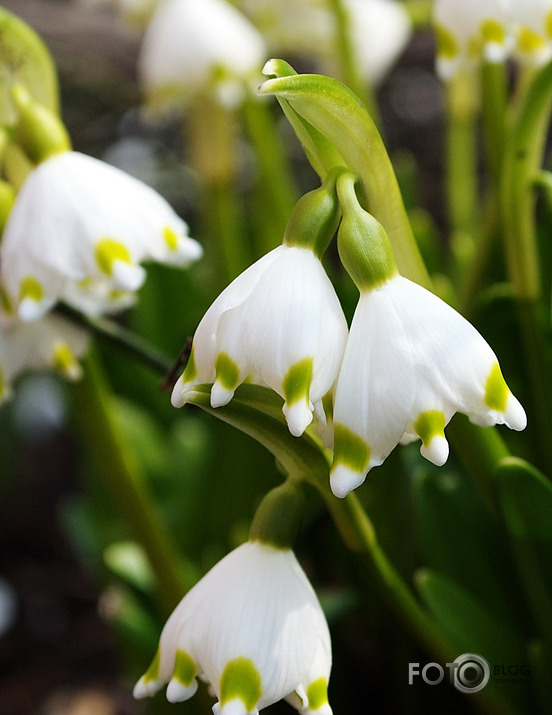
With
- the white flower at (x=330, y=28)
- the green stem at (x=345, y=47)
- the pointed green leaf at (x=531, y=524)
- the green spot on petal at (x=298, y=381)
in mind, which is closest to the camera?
the green spot on petal at (x=298, y=381)

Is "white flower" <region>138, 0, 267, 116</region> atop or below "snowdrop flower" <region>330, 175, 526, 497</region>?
→ atop

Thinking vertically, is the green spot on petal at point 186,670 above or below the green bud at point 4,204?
below

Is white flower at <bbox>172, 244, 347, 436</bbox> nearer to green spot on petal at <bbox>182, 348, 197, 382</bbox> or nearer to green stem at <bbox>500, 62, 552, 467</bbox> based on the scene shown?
green spot on petal at <bbox>182, 348, 197, 382</bbox>

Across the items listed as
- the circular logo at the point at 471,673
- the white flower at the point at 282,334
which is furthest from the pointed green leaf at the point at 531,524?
the white flower at the point at 282,334

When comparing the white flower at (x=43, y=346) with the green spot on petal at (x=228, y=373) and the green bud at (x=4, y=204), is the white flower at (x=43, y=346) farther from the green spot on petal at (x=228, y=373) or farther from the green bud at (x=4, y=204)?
the green spot on petal at (x=228, y=373)

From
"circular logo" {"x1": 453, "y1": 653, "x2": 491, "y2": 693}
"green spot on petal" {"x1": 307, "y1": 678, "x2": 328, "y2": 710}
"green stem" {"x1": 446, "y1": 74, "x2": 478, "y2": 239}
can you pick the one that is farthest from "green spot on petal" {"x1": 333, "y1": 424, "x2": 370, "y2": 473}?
"green stem" {"x1": 446, "y1": 74, "x2": 478, "y2": 239}

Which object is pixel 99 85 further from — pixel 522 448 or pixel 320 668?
pixel 320 668

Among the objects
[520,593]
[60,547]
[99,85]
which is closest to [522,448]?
[520,593]
